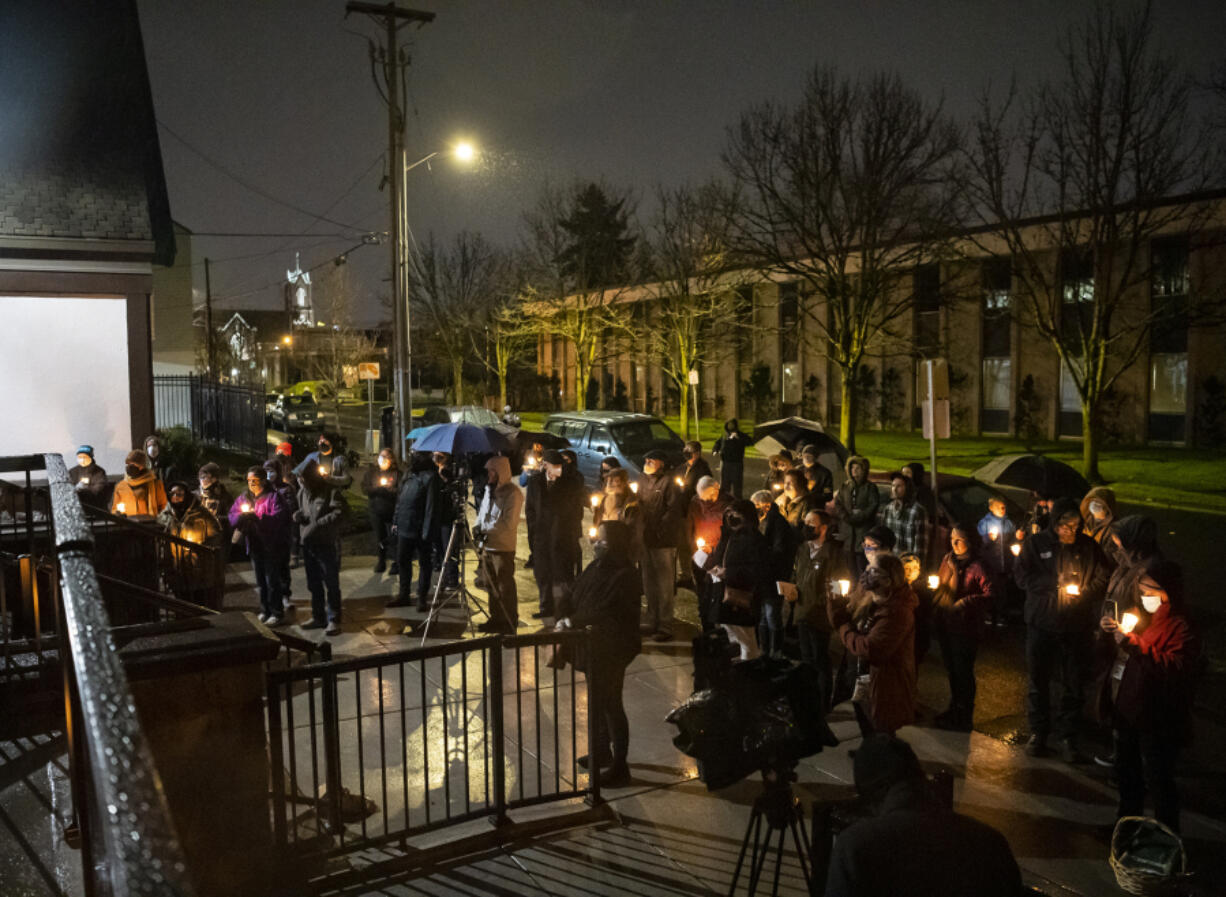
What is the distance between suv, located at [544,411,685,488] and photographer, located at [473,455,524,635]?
9643 mm

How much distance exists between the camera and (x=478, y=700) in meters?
7.21

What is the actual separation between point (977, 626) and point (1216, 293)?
1978 cm

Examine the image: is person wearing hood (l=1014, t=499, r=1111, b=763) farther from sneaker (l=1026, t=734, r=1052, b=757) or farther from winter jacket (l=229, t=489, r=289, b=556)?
winter jacket (l=229, t=489, r=289, b=556)

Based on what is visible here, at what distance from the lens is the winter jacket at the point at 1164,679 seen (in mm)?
4797

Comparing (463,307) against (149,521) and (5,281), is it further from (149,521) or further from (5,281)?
(149,521)

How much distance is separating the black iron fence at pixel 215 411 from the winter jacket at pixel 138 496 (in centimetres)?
960

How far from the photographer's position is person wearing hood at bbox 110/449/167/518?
33.6ft

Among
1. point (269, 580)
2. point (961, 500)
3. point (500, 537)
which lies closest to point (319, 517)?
point (269, 580)

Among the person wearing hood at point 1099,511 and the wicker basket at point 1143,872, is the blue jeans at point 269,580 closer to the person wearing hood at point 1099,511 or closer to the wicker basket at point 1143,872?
the person wearing hood at point 1099,511

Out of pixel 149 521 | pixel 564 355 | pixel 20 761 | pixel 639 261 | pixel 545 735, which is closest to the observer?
pixel 20 761

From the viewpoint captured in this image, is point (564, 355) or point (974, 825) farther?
point (564, 355)

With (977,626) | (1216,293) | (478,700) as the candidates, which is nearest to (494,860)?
(478,700)

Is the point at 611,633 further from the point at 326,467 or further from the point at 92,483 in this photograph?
the point at 92,483

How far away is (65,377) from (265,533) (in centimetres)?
732
